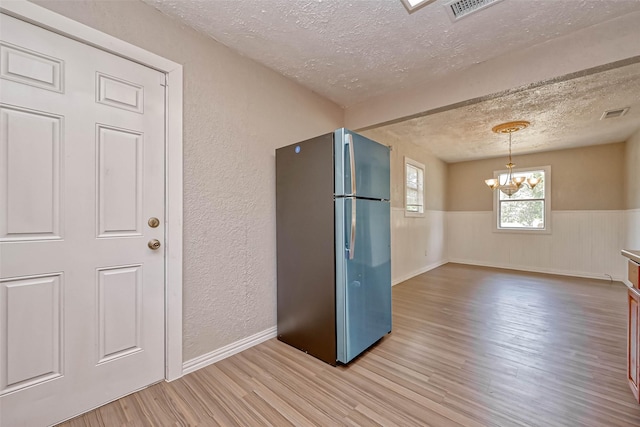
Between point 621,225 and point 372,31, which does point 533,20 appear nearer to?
point 372,31

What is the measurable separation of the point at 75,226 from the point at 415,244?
189 inches

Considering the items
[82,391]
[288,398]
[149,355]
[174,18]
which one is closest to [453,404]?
[288,398]

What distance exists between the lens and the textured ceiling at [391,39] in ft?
5.52

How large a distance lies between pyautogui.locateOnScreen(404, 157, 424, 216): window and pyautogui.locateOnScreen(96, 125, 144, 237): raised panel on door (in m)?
4.01

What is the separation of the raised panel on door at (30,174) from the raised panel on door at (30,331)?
0.81ft

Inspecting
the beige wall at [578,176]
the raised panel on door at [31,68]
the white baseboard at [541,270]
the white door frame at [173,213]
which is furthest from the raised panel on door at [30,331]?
the beige wall at [578,176]

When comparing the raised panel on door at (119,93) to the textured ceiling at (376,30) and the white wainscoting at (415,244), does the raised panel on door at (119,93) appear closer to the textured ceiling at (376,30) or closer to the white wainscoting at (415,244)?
the textured ceiling at (376,30)

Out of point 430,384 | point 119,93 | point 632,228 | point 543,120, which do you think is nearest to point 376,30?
point 119,93

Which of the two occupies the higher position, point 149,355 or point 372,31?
point 372,31

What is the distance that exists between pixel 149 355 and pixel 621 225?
7.02 meters

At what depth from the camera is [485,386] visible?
170 centimetres

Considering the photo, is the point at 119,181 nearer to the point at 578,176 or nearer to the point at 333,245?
the point at 333,245

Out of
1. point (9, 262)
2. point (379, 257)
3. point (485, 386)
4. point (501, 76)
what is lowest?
point (485, 386)

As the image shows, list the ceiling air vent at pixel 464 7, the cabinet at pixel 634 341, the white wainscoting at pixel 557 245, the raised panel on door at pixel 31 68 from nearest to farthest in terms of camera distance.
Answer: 1. the raised panel on door at pixel 31 68
2. the cabinet at pixel 634 341
3. the ceiling air vent at pixel 464 7
4. the white wainscoting at pixel 557 245
